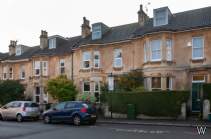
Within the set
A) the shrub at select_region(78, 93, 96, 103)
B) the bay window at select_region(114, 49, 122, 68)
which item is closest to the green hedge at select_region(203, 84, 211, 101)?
the bay window at select_region(114, 49, 122, 68)

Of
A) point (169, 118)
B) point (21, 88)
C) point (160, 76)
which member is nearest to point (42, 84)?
point (21, 88)

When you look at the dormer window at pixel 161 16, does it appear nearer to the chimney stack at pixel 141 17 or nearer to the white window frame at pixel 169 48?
the white window frame at pixel 169 48

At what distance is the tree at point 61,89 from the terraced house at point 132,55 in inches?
75.2

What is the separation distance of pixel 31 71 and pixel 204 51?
2201 centimetres

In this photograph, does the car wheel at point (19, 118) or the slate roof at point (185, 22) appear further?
the slate roof at point (185, 22)

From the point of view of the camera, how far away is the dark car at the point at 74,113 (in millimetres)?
20500

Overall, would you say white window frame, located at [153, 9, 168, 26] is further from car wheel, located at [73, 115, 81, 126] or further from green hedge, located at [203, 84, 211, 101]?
car wheel, located at [73, 115, 81, 126]

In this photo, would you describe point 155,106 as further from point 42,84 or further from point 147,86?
point 42,84

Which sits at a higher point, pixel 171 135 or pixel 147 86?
pixel 147 86

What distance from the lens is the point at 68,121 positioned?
69.5 feet

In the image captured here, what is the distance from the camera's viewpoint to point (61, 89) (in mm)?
31562

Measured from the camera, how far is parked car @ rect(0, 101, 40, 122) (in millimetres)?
24531

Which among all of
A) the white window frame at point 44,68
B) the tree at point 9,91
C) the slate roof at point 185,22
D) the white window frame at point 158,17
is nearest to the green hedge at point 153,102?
the slate roof at point 185,22

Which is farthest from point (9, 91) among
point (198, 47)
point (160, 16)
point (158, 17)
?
point (198, 47)
